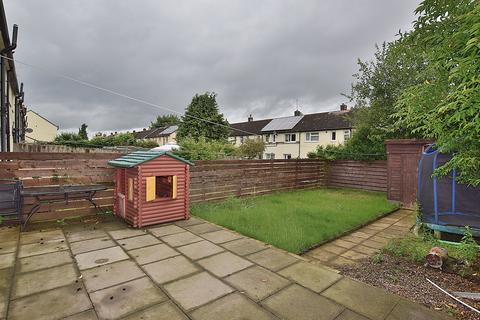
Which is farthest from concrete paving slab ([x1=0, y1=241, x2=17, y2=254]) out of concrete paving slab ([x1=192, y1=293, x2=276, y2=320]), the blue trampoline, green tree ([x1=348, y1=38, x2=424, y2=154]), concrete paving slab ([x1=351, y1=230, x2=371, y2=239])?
green tree ([x1=348, y1=38, x2=424, y2=154])

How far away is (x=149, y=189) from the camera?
5566mm

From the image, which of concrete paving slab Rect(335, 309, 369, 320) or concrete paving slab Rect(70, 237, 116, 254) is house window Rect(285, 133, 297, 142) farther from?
concrete paving slab Rect(335, 309, 369, 320)

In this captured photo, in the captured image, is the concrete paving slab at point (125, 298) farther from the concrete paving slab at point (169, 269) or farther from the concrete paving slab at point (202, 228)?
the concrete paving slab at point (202, 228)

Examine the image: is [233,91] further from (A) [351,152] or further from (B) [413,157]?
(B) [413,157]

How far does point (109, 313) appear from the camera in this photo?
2498mm

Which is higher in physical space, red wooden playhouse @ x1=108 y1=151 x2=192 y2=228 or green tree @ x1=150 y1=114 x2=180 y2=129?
green tree @ x1=150 y1=114 x2=180 y2=129

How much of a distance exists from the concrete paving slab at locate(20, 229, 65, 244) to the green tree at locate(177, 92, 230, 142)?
2539cm

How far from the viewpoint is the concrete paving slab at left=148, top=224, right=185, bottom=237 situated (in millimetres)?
5159

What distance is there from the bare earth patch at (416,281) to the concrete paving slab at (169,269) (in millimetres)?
2274

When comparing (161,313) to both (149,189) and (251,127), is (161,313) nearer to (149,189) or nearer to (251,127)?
(149,189)

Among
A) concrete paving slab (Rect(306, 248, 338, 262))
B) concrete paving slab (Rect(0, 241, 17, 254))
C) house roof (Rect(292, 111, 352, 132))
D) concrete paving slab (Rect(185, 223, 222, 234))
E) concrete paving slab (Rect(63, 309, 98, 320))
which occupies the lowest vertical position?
concrete paving slab (Rect(306, 248, 338, 262))

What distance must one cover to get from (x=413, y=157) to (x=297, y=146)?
21.6 metres

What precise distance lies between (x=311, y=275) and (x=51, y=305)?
3044mm

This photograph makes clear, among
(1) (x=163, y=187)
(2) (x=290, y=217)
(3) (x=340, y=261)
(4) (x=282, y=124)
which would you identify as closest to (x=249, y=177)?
(2) (x=290, y=217)
